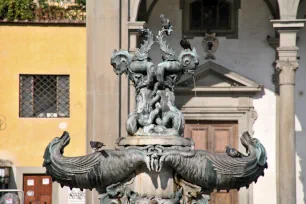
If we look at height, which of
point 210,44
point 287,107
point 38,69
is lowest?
point 287,107

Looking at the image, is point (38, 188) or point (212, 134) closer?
point (212, 134)

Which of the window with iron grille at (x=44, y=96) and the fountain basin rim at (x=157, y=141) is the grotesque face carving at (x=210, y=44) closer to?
the window with iron grille at (x=44, y=96)

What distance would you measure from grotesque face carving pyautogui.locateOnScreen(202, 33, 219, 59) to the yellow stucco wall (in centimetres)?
257

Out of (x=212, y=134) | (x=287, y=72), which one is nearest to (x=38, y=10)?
(x=212, y=134)

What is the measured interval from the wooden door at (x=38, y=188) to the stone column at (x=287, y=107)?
5170 mm

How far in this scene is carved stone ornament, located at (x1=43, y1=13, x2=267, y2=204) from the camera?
868cm

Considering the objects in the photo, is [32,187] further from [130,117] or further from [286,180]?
[130,117]

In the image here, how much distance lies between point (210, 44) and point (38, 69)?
11.9 ft

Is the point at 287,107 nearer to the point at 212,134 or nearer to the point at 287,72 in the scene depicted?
the point at 287,72

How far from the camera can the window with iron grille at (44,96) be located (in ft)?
66.3

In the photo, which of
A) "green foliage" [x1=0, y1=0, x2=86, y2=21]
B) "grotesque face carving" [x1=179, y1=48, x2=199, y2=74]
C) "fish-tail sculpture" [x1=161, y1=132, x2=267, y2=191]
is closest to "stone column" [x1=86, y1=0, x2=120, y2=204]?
"green foliage" [x1=0, y1=0, x2=86, y2=21]

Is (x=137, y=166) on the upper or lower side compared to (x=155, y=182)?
upper

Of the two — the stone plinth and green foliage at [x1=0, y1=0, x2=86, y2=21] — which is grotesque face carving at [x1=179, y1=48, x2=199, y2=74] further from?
green foliage at [x1=0, y1=0, x2=86, y2=21]

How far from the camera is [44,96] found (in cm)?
2039
